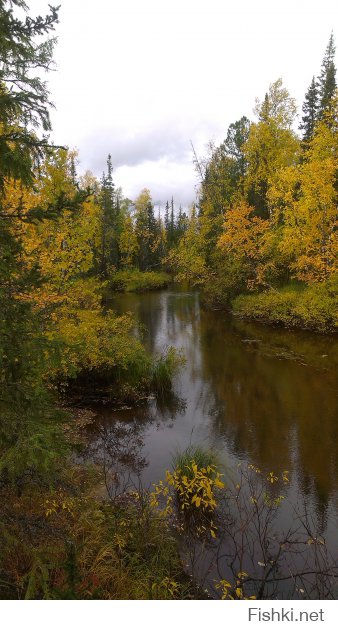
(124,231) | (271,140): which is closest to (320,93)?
(271,140)

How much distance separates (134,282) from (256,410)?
33612 millimetres

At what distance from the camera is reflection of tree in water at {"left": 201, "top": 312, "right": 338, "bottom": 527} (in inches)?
348

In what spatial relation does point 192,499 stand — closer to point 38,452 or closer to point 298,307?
point 38,452

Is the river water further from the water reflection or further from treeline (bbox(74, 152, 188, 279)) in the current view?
treeline (bbox(74, 152, 188, 279))

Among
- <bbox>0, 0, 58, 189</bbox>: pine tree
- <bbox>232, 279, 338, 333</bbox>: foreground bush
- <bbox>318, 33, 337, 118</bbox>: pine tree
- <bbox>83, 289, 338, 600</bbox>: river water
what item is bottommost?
<bbox>83, 289, 338, 600</bbox>: river water

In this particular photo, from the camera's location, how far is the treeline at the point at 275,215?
20609 mm

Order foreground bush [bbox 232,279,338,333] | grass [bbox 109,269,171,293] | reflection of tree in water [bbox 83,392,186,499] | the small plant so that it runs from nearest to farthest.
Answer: the small plant
reflection of tree in water [bbox 83,392,186,499]
foreground bush [bbox 232,279,338,333]
grass [bbox 109,269,171,293]

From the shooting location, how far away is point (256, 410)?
1182 centimetres

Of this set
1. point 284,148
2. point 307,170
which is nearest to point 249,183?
point 284,148

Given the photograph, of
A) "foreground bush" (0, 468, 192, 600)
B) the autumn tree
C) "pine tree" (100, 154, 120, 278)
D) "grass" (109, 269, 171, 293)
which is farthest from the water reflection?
"pine tree" (100, 154, 120, 278)

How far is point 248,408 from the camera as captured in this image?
12.0 metres

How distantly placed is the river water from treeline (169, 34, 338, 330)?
421 cm

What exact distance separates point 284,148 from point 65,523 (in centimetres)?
2857
